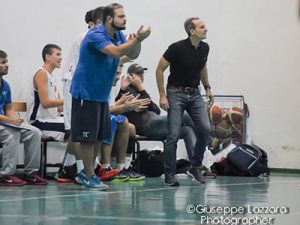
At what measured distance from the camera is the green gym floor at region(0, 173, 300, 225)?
444 cm

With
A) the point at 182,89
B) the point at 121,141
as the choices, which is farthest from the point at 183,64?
the point at 121,141

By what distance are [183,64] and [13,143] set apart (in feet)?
6.04

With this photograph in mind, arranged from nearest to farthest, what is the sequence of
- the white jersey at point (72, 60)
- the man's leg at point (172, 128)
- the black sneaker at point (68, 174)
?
the man's leg at point (172, 128), the white jersey at point (72, 60), the black sneaker at point (68, 174)

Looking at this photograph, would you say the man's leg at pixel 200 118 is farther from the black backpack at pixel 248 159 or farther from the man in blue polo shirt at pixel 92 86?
the black backpack at pixel 248 159

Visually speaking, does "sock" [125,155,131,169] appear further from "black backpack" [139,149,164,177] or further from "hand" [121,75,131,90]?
"hand" [121,75,131,90]

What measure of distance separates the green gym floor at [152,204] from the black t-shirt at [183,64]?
1029mm

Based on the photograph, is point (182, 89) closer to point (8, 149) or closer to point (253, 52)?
point (8, 149)

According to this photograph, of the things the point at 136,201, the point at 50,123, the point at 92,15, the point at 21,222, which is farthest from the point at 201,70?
the point at 21,222

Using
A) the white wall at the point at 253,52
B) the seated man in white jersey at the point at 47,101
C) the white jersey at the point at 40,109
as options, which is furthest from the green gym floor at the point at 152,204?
the white wall at the point at 253,52

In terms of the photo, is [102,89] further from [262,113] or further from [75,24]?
[262,113]

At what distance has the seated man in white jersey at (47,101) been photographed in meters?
7.91

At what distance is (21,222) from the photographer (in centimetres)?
430

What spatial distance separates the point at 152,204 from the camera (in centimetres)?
536

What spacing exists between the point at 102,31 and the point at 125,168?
2.39 metres
